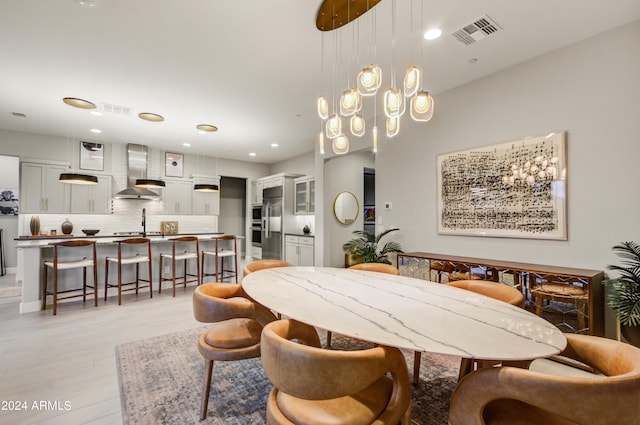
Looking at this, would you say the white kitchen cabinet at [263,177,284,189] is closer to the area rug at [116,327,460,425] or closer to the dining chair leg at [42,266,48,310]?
the dining chair leg at [42,266,48,310]

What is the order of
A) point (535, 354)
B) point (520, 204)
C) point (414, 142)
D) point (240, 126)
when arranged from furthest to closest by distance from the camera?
point (240, 126), point (414, 142), point (520, 204), point (535, 354)

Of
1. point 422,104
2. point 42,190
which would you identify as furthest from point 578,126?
point 42,190

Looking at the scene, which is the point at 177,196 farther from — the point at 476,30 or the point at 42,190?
the point at 476,30

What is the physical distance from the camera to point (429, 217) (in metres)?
4.21

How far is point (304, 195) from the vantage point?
7059 millimetres

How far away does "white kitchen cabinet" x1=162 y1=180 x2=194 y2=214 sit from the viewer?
24.5ft

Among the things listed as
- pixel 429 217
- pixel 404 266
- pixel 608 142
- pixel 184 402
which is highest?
pixel 608 142

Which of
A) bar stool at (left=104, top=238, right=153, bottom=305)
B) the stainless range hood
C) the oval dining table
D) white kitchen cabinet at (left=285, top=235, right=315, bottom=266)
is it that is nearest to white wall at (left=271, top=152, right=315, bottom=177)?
white kitchen cabinet at (left=285, top=235, right=315, bottom=266)

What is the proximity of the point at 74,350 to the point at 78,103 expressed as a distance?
3.52 metres

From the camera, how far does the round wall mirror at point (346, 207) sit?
650 cm

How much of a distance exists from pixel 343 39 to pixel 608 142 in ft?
8.74

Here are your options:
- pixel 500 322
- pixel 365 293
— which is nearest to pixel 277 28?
pixel 365 293

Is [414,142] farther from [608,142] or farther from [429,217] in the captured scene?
[608,142]

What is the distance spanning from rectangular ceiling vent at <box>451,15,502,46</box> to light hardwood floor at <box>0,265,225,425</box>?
13.2ft
